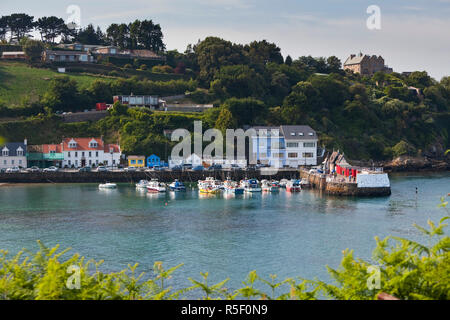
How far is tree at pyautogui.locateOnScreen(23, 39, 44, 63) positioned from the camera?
9681 centimetres

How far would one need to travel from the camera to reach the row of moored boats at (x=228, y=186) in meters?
59.0

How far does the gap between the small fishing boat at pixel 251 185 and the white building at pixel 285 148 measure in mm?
10384

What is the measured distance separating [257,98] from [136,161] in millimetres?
28880

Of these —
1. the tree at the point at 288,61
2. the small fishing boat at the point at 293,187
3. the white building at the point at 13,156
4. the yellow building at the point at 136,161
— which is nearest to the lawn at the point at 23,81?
the white building at the point at 13,156

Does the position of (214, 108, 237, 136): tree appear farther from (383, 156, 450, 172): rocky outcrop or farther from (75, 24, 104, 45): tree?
(75, 24, 104, 45): tree

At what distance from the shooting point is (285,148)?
72812 mm

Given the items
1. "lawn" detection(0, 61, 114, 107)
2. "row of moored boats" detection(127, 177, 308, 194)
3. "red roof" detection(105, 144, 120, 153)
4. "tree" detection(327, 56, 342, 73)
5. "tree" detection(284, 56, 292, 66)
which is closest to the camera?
"row of moored boats" detection(127, 177, 308, 194)

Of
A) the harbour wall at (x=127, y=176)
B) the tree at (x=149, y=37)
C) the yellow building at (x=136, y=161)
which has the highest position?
the tree at (x=149, y=37)

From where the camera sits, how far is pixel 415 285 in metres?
14.2

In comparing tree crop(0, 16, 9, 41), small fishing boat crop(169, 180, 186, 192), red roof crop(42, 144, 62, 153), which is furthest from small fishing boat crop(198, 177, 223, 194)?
tree crop(0, 16, 9, 41)

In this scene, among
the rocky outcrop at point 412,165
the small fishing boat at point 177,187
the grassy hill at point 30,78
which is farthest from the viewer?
the grassy hill at point 30,78

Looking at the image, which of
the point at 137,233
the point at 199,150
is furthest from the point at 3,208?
the point at 199,150

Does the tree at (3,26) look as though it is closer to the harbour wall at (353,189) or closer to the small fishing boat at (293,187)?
the small fishing boat at (293,187)

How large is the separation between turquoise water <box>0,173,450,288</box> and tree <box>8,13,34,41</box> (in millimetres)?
63406
